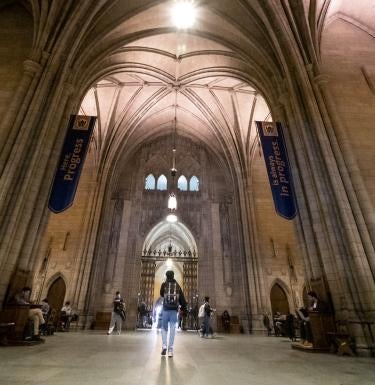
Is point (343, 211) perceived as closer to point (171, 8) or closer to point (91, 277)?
point (171, 8)

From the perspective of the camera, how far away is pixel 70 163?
964 cm

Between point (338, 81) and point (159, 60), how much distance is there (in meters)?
9.64

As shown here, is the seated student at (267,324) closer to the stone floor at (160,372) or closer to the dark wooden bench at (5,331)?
the stone floor at (160,372)

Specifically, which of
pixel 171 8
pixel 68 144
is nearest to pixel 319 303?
pixel 68 144

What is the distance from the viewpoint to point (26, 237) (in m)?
7.83

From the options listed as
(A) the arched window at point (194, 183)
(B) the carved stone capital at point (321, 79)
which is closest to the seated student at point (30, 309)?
(B) the carved stone capital at point (321, 79)

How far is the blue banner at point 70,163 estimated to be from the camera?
351 inches

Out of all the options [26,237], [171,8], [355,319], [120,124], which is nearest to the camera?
[355,319]

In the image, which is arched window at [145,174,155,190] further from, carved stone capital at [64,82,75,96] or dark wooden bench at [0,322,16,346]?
dark wooden bench at [0,322,16,346]

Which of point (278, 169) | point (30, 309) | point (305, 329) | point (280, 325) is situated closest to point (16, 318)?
point (30, 309)

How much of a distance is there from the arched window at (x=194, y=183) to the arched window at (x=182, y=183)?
46 cm

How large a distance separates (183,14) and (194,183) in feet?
37.4

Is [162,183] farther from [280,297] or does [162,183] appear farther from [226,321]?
[280,297]

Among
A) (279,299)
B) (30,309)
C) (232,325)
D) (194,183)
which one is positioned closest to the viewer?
(30,309)
